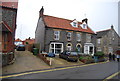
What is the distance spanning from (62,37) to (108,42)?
20.0 meters

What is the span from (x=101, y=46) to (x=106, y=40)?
294 centimetres

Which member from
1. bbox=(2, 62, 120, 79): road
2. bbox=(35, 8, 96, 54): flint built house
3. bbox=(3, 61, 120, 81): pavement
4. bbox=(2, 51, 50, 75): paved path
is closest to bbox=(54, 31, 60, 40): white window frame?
bbox=(35, 8, 96, 54): flint built house

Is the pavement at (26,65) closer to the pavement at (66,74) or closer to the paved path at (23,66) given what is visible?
the paved path at (23,66)

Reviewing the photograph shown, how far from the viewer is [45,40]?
19.4 m

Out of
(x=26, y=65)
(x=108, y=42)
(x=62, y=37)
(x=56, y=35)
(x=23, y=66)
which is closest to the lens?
(x=23, y=66)

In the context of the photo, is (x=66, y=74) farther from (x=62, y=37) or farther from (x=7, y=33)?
(x=62, y=37)

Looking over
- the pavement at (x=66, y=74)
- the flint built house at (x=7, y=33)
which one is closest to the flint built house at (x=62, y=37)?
the flint built house at (x=7, y=33)

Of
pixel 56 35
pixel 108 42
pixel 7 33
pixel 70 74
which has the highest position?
pixel 56 35

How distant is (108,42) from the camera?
3225 cm

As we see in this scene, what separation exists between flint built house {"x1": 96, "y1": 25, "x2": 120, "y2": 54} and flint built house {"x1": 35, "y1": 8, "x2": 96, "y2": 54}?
722 cm

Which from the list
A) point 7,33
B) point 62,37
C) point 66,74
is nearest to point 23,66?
point 7,33

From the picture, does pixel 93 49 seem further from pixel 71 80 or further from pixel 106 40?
pixel 71 80

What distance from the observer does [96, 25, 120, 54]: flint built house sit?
31.5m

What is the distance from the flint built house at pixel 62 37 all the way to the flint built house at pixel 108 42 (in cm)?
722
